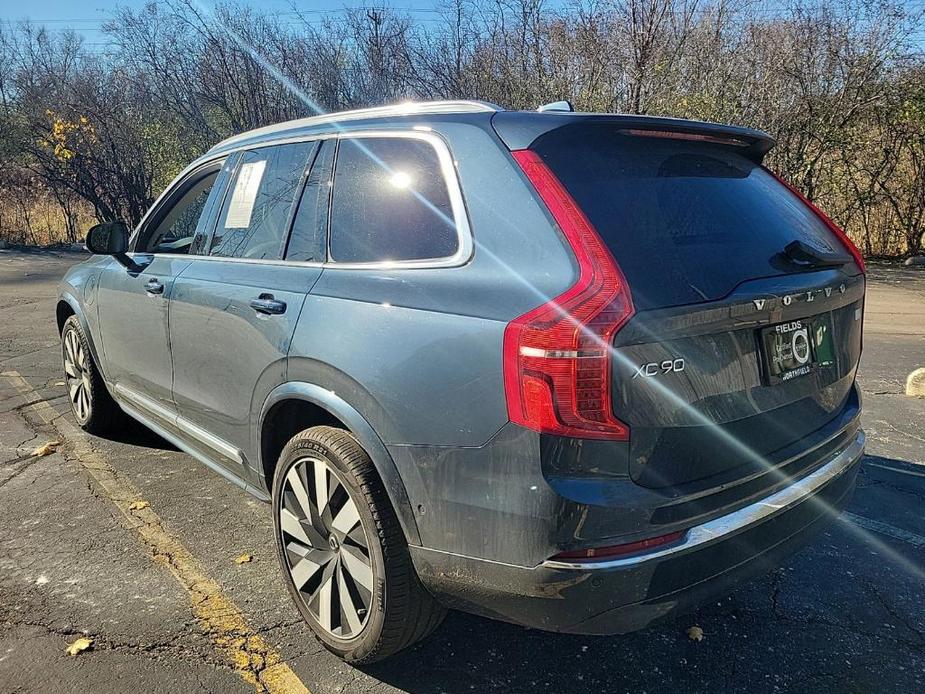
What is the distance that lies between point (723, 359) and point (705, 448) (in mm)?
261

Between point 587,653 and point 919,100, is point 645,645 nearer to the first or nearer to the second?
point 587,653

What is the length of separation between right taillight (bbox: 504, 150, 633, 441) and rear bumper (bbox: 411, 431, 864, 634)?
37 centimetres

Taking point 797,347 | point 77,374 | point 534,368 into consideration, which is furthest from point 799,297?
point 77,374

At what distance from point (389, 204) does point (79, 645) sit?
1.96 m

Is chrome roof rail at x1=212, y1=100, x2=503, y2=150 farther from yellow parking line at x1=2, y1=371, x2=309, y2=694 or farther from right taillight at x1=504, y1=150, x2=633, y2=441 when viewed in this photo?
yellow parking line at x1=2, y1=371, x2=309, y2=694

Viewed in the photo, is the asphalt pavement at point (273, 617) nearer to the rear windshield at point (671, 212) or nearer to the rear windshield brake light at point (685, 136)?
the rear windshield at point (671, 212)

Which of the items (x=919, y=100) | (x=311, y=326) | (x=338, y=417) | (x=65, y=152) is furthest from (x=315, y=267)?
(x=65, y=152)

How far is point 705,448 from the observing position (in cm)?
199

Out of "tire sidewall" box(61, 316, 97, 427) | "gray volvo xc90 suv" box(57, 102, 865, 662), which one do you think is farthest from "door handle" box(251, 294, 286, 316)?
"tire sidewall" box(61, 316, 97, 427)

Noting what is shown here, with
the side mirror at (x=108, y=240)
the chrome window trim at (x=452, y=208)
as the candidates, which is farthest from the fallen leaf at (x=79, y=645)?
the side mirror at (x=108, y=240)

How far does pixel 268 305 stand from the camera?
2684 mm

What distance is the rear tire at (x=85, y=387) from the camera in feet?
15.1

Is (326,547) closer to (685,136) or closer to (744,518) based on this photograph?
(744,518)

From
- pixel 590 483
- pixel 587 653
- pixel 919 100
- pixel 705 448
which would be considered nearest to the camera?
pixel 590 483
